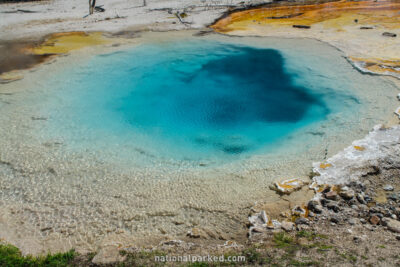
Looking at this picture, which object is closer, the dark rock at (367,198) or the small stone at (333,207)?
the small stone at (333,207)

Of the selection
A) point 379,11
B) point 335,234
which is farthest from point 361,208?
point 379,11

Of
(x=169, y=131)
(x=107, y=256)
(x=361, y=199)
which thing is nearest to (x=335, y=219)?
(x=361, y=199)

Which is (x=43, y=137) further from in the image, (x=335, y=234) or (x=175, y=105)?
(x=335, y=234)

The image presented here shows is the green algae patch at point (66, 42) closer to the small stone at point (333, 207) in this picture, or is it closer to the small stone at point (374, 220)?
the small stone at point (333, 207)

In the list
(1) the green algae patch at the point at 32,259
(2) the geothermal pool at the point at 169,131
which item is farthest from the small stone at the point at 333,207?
(1) the green algae patch at the point at 32,259

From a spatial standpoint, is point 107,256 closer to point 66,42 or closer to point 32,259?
point 32,259
